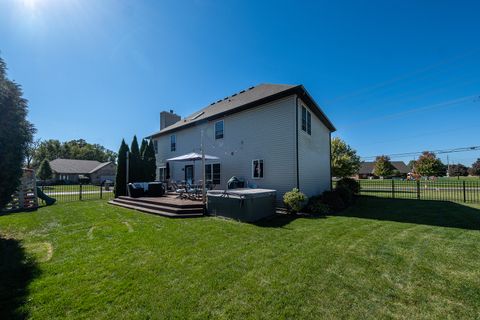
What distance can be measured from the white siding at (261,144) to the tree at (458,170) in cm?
8226

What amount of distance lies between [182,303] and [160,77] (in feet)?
41.5

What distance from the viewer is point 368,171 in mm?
62031

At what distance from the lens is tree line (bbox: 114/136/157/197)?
14.7m

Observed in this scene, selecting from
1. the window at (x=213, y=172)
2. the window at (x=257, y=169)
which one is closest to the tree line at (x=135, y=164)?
the window at (x=213, y=172)

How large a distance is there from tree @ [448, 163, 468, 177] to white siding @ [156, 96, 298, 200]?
3239 inches

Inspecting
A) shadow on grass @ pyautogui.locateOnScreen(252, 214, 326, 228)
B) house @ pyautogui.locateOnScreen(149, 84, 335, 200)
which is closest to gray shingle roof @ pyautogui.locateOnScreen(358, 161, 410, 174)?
house @ pyautogui.locateOnScreen(149, 84, 335, 200)

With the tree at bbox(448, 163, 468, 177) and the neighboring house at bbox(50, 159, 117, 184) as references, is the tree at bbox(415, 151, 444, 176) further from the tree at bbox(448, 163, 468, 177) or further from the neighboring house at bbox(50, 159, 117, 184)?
the neighboring house at bbox(50, 159, 117, 184)

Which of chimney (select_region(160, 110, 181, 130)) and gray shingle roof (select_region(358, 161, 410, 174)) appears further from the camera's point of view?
gray shingle roof (select_region(358, 161, 410, 174))

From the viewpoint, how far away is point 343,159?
21.1 meters

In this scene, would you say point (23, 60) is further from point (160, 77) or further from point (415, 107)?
point (415, 107)

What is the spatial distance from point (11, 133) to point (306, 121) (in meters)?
11.6

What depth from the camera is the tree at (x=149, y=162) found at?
657 inches

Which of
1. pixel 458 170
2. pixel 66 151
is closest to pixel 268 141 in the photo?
pixel 66 151

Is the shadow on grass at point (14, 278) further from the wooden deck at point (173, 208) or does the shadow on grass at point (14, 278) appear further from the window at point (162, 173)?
the window at point (162, 173)
